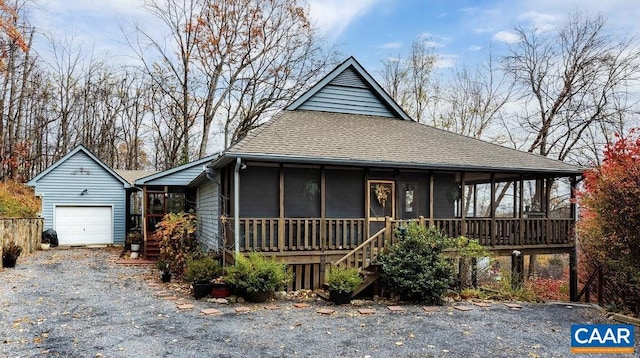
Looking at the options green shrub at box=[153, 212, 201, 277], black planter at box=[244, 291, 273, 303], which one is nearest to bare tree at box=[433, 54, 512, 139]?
green shrub at box=[153, 212, 201, 277]

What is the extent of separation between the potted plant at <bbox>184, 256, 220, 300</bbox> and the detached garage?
41.4ft

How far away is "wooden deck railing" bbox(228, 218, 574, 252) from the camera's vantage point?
10.3 m

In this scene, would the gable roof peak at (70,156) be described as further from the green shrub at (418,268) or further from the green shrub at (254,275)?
the green shrub at (418,268)

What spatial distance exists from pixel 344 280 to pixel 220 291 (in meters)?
2.59

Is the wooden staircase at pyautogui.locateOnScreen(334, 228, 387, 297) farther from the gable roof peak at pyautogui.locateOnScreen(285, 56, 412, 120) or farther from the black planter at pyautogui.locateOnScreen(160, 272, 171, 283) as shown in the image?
the gable roof peak at pyautogui.locateOnScreen(285, 56, 412, 120)

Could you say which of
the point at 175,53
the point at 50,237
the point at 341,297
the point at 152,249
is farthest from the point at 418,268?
the point at 175,53

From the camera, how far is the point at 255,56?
2692 centimetres

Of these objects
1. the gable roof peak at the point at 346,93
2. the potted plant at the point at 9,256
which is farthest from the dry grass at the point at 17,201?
the gable roof peak at the point at 346,93

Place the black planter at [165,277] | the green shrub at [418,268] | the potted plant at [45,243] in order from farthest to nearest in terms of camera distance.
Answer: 1. the potted plant at [45,243]
2. the black planter at [165,277]
3. the green shrub at [418,268]

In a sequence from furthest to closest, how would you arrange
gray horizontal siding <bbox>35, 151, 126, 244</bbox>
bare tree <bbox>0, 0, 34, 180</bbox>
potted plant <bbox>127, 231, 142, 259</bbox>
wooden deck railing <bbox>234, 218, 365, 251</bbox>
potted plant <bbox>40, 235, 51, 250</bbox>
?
bare tree <bbox>0, 0, 34, 180</bbox> → gray horizontal siding <bbox>35, 151, 126, 244</bbox> → potted plant <bbox>40, 235, 51, 250</bbox> → potted plant <bbox>127, 231, 142, 259</bbox> → wooden deck railing <bbox>234, 218, 365, 251</bbox>

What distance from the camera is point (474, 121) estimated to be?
2712 centimetres

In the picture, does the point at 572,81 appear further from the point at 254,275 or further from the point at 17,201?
the point at 17,201

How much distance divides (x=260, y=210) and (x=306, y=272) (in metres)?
1.86

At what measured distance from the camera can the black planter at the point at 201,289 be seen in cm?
938
